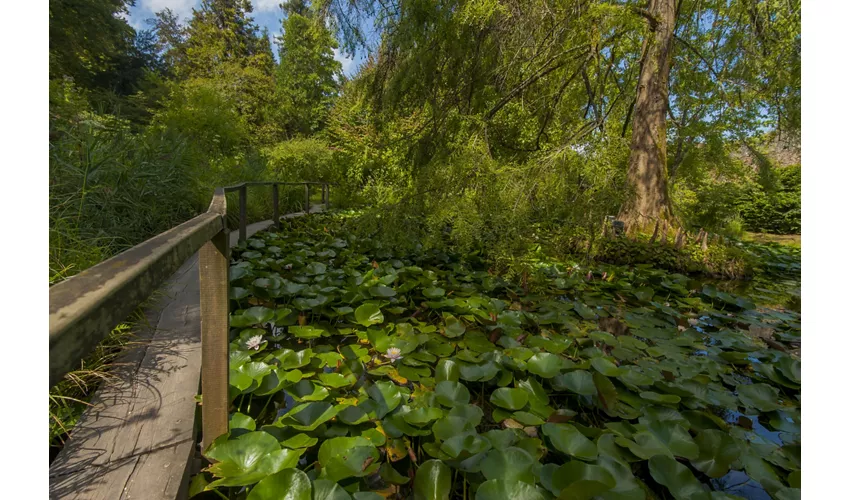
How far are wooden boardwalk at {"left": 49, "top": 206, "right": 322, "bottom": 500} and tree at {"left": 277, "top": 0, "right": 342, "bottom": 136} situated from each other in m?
16.1

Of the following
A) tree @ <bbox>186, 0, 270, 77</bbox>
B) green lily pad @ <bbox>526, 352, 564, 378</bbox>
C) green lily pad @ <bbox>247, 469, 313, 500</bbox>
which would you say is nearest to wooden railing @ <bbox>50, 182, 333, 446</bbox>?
green lily pad @ <bbox>247, 469, 313, 500</bbox>

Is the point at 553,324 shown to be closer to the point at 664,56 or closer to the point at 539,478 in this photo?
the point at 539,478

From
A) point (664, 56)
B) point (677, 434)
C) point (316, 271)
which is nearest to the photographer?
point (677, 434)

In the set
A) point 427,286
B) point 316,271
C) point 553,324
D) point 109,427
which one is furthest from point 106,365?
point 553,324

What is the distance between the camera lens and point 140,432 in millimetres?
1101

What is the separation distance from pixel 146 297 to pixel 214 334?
0.58 metres

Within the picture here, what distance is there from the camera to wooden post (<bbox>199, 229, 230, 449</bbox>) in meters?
1.01

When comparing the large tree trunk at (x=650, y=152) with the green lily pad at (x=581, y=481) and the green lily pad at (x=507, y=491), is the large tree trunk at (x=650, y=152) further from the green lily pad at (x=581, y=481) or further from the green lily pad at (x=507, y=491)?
the green lily pad at (x=507, y=491)

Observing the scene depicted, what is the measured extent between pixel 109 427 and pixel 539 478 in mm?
1233

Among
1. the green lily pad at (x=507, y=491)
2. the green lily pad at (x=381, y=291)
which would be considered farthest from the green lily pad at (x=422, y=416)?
the green lily pad at (x=381, y=291)

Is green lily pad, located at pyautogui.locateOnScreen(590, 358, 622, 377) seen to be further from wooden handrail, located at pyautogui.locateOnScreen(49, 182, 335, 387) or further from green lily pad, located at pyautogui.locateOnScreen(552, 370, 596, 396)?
wooden handrail, located at pyautogui.locateOnScreen(49, 182, 335, 387)

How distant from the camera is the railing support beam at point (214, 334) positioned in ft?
3.33

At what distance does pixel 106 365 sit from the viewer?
1.38 meters

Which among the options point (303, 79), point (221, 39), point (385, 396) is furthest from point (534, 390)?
point (221, 39)
